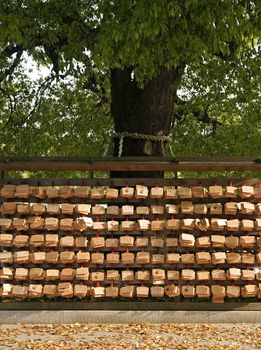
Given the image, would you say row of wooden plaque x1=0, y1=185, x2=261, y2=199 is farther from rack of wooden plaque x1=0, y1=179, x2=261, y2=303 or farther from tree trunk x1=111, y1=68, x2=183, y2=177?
tree trunk x1=111, y1=68, x2=183, y2=177

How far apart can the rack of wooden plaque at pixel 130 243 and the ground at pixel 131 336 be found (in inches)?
22.6

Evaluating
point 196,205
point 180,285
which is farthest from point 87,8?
point 180,285

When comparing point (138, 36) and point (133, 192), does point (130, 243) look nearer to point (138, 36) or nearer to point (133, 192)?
point (133, 192)

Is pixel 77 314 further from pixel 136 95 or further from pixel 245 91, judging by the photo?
pixel 245 91

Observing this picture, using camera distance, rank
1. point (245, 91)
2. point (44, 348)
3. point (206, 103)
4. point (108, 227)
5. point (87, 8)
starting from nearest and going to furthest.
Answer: point (44, 348), point (108, 227), point (87, 8), point (245, 91), point (206, 103)

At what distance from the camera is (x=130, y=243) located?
9.05 metres

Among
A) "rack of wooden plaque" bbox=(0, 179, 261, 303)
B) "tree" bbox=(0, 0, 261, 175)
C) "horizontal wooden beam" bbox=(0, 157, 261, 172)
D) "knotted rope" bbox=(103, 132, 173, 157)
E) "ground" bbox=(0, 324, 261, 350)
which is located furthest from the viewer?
"knotted rope" bbox=(103, 132, 173, 157)

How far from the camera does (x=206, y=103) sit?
17.5 metres

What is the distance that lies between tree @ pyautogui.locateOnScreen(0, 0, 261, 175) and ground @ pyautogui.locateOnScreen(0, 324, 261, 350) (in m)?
3.26

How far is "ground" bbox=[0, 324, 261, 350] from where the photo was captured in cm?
752

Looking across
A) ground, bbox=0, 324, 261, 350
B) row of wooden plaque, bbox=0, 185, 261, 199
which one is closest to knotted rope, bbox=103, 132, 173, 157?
row of wooden plaque, bbox=0, 185, 261, 199

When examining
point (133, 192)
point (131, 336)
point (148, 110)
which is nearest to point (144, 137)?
point (148, 110)

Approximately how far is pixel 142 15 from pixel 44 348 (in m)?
4.06

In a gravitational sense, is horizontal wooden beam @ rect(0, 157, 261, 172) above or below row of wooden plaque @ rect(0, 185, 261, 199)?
above
